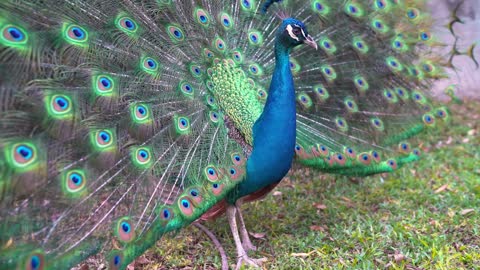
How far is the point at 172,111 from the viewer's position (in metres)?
2.86

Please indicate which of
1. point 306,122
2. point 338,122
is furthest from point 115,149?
point 338,122

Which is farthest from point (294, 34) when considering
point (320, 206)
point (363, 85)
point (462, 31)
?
point (462, 31)

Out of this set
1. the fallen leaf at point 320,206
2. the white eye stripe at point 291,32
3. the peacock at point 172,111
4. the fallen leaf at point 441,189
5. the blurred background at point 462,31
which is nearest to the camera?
the peacock at point 172,111

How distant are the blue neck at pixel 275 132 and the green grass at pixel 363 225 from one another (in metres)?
0.58

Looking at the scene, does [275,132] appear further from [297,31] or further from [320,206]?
[320,206]

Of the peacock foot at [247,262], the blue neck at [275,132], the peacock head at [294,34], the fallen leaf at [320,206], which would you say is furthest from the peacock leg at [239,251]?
the peacock head at [294,34]

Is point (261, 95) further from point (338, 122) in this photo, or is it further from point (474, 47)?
point (474, 47)

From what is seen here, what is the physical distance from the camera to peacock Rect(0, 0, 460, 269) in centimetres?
231

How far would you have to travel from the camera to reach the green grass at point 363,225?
317 centimetres

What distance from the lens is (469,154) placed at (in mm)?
4949

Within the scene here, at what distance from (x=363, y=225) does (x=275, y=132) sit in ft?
3.60

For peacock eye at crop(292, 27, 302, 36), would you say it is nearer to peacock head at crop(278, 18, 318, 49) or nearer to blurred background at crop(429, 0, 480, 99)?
peacock head at crop(278, 18, 318, 49)

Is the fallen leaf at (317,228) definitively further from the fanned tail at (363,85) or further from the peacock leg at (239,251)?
the peacock leg at (239,251)

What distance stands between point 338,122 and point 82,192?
1883 millimetres
